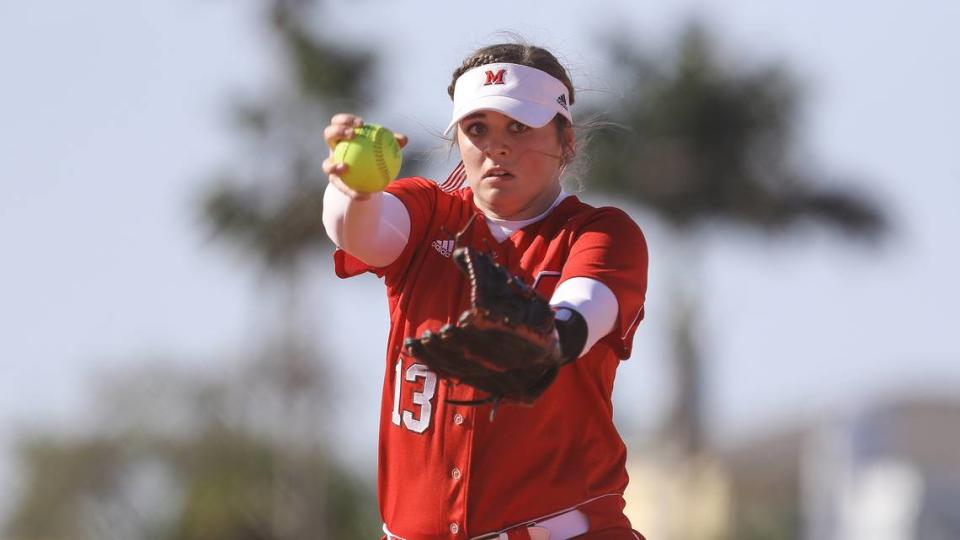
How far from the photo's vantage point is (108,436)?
5288cm

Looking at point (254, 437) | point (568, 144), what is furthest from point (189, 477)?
point (568, 144)

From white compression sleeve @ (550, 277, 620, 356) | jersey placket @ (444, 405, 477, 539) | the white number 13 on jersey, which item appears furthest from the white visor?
jersey placket @ (444, 405, 477, 539)

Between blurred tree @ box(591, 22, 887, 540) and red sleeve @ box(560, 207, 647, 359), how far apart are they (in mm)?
29949

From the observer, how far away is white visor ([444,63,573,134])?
5.74m

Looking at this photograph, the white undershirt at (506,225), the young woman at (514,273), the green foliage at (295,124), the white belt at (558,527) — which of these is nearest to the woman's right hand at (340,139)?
the young woman at (514,273)

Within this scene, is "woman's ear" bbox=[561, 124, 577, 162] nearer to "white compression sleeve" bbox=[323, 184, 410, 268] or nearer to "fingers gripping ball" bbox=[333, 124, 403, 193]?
"white compression sleeve" bbox=[323, 184, 410, 268]

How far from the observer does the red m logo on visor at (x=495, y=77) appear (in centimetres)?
581

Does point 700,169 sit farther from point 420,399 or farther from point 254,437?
point 420,399

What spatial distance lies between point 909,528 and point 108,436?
81.9ft

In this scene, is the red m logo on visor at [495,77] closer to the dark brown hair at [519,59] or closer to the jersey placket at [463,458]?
the dark brown hair at [519,59]

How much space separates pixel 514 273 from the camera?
18.8ft

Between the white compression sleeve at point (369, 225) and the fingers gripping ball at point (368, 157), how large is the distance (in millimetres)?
132

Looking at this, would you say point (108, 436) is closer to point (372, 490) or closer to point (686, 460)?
point (372, 490)

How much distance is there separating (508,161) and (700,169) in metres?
32.0
